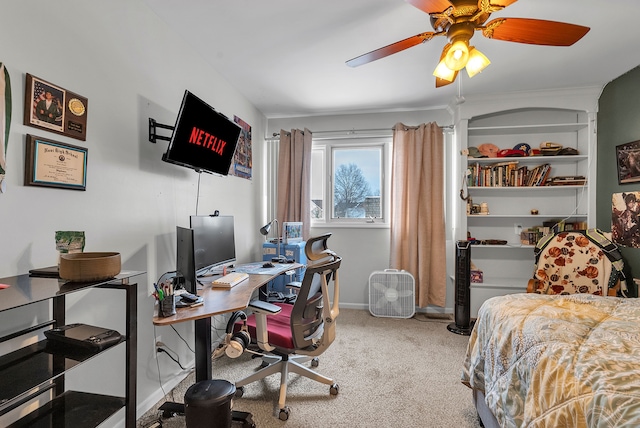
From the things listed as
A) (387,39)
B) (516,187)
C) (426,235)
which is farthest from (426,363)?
(387,39)

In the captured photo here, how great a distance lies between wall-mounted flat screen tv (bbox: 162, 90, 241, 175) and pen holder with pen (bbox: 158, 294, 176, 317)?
0.87 meters

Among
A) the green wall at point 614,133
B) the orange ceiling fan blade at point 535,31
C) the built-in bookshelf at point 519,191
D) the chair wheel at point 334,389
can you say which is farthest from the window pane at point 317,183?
the green wall at point 614,133

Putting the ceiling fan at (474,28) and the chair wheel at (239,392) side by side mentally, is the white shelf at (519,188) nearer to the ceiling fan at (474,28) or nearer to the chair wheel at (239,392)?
the ceiling fan at (474,28)

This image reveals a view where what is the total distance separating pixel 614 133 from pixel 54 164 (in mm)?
4357

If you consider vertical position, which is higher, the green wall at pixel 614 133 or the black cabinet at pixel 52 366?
the green wall at pixel 614 133

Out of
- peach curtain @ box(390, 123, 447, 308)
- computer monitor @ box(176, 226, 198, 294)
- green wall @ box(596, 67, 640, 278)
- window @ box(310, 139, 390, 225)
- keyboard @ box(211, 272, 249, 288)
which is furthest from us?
window @ box(310, 139, 390, 225)

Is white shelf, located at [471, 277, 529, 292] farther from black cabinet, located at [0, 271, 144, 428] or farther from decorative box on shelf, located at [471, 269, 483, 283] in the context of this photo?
black cabinet, located at [0, 271, 144, 428]

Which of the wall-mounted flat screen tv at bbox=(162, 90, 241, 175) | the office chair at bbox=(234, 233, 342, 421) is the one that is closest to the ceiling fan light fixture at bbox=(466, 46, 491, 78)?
the office chair at bbox=(234, 233, 342, 421)

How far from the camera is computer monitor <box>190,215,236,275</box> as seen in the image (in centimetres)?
216

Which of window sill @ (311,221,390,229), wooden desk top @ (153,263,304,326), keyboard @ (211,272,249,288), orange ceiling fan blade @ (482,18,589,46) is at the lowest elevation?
wooden desk top @ (153,263,304,326)

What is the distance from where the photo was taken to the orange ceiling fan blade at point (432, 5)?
1.46m

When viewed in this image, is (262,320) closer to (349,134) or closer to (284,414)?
(284,414)

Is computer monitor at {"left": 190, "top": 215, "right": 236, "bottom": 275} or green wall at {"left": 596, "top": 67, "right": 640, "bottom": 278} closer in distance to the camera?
computer monitor at {"left": 190, "top": 215, "right": 236, "bottom": 275}

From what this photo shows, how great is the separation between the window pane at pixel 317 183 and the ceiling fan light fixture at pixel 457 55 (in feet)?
8.31
